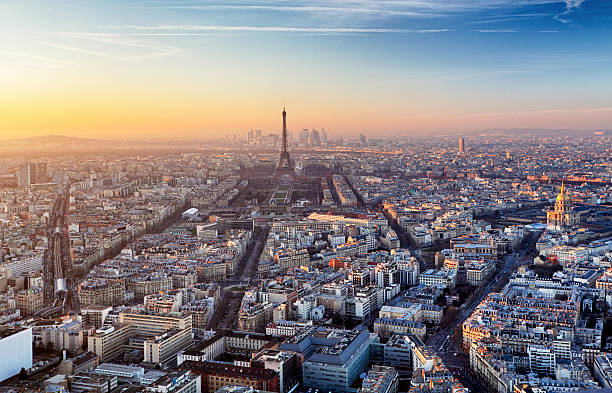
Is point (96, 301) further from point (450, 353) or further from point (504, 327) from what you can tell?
point (504, 327)

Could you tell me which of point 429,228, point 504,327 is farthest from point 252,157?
point 504,327

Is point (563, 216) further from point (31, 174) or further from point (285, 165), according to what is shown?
point (285, 165)

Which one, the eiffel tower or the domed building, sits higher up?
the eiffel tower

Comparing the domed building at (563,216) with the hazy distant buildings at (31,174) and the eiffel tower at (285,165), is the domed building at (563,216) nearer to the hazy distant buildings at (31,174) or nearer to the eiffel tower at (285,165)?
the eiffel tower at (285,165)

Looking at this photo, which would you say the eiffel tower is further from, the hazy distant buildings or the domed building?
the domed building

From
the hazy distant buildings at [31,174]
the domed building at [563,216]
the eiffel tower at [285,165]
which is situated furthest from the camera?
the eiffel tower at [285,165]

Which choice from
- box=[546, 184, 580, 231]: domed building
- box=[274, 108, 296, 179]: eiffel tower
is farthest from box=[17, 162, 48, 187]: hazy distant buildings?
box=[546, 184, 580, 231]: domed building

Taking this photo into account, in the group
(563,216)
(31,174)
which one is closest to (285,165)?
(31,174)

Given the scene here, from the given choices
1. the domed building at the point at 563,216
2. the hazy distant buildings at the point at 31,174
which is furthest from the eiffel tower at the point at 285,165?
the domed building at the point at 563,216
